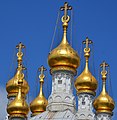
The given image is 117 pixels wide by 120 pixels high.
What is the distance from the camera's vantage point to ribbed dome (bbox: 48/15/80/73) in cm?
3170

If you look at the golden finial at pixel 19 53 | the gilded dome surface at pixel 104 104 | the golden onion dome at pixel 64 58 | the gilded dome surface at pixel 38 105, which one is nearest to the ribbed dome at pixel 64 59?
the golden onion dome at pixel 64 58

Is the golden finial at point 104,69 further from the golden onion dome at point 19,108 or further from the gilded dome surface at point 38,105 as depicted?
the golden onion dome at point 19,108

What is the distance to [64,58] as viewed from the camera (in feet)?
104

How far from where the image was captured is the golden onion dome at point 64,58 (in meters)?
31.7

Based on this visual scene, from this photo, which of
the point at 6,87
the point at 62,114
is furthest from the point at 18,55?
the point at 62,114

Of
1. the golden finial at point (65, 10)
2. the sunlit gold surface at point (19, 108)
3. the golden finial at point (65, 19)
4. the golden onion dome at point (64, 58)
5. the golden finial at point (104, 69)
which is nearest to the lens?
the golden onion dome at point (64, 58)

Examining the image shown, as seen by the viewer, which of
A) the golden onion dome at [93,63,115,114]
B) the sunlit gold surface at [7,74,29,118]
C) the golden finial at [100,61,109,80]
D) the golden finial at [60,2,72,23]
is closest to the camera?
the sunlit gold surface at [7,74,29,118]

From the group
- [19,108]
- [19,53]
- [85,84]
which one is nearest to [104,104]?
[85,84]

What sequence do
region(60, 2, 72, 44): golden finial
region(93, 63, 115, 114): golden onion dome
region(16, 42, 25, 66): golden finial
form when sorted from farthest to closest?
region(16, 42, 25, 66): golden finial
region(93, 63, 115, 114): golden onion dome
region(60, 2, 72, 44): golden finial

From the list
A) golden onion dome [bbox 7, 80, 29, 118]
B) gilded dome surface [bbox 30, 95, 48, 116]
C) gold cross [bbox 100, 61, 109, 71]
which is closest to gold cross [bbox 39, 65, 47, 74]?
gilded dome surface [bbox 30, 95, 48, 116]

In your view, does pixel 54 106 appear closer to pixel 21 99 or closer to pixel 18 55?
pixel 21 99

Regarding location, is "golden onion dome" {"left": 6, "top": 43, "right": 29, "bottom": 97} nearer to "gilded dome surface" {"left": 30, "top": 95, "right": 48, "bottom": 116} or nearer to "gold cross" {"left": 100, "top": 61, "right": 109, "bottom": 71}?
"gilded dome surface" {"left": 30, "top": 95, "right": 48, "bottom": 116}

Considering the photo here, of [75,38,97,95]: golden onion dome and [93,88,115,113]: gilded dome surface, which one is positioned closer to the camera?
[75,38,97,95]: golden onion dome

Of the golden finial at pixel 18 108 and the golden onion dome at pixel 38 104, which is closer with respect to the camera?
the golden finial at pixel 18 108
